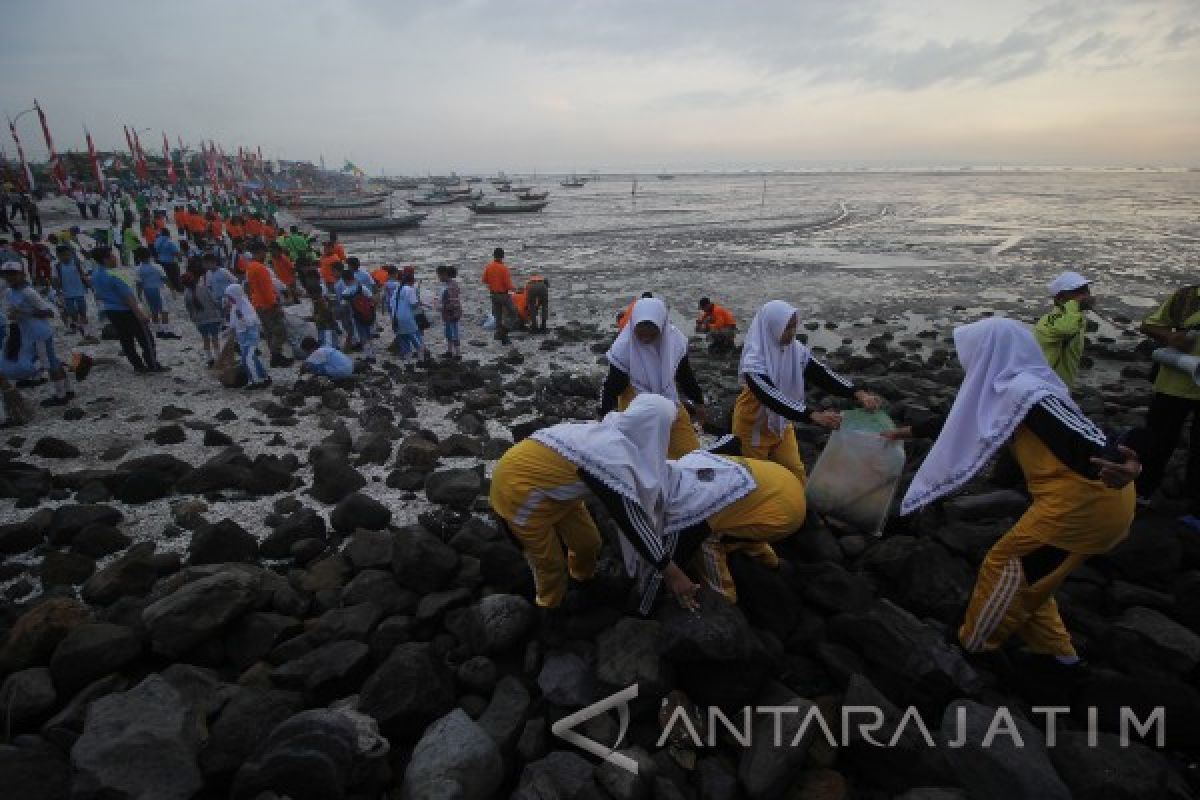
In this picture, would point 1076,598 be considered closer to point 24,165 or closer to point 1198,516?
point 1198,516

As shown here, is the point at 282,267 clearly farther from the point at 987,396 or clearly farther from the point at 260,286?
the point at 987,396

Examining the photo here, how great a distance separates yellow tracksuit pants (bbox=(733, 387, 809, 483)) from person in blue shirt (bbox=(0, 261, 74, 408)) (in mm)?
8376

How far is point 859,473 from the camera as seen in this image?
4117mm

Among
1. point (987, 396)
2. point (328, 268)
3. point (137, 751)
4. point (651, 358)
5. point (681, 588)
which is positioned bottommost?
point (137, 751)

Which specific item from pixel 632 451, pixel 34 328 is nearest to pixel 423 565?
pixel 632 451

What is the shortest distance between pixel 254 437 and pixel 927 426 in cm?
666

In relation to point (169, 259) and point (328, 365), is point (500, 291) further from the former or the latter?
point (169, 259)

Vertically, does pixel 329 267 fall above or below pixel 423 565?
above

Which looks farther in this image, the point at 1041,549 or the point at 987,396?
the point at 987,396

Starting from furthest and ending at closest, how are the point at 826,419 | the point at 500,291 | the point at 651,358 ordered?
the point at 500,291
the point at 651,358
the point at 826,419

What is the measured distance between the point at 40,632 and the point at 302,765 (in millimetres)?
2163

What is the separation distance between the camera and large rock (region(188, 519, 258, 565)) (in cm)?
420

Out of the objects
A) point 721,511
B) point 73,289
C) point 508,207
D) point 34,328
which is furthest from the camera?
point 508,207

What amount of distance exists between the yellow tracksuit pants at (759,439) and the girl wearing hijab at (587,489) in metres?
1.56
